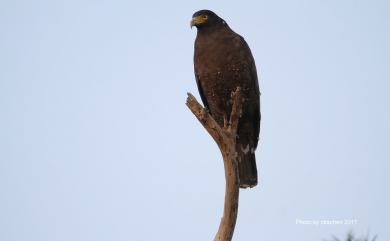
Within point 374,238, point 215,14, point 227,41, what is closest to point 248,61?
point 227,41

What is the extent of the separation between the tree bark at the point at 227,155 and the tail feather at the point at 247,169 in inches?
69.6

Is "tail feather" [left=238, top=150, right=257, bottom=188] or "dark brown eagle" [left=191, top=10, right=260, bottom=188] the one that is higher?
"dark brown eagle" [left=191, top=10, right=260, bottom=188]

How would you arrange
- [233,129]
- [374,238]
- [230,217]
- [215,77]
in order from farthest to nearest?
[215,77] < [233,129] < [230,217] < [374,238]

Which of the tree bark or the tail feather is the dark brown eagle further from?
the tree bark

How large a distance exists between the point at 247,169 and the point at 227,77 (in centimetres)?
136

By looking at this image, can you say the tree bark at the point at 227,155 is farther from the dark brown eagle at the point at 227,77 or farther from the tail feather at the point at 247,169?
the tail feather at the point at 247,169

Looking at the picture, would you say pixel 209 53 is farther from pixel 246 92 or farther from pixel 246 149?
pixel 246 149

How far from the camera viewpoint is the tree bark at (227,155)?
624cm

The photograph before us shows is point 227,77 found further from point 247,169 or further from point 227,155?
point 227,155

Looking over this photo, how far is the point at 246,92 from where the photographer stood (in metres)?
8.40

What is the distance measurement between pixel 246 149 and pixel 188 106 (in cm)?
220

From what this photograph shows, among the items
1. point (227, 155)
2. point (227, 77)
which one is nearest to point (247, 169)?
point (227, 77)

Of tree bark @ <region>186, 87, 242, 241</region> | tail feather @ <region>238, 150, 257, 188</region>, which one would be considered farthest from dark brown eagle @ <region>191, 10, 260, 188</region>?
tree bark @ <region>186, 87, 242, 241</region>

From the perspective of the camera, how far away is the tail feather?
8.45 metres
